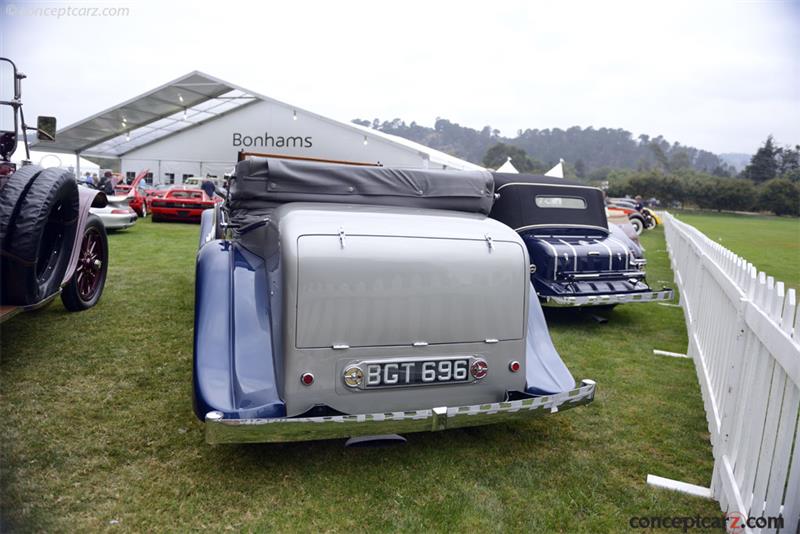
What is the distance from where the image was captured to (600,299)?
6211 mm

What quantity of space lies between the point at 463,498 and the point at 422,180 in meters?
2.09

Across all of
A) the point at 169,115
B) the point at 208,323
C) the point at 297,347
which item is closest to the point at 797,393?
the point at 297,347

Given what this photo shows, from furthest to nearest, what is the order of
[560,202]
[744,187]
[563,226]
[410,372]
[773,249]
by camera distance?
[744,187]
[773,249]
[560,202]
[563,226]
[410,372]

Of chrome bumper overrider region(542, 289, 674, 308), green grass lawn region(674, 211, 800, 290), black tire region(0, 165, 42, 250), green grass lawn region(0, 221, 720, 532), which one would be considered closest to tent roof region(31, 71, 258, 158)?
green grass lawn region(674, 211, 800, 290)

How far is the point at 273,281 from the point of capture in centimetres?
318

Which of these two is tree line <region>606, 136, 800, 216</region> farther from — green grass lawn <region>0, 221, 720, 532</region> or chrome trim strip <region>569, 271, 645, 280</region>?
green grass lawn <region>0, 221, 720, 532</region>

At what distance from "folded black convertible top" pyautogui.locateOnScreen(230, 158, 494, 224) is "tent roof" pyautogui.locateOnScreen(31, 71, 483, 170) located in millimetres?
21600

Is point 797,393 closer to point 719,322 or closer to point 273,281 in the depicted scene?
point 719,322

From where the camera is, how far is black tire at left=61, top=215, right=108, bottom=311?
5.64 meters

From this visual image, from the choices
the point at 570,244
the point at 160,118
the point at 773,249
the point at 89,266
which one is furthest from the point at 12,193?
the point at 160,118

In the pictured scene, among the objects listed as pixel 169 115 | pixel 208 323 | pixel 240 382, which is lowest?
pixel 240 382

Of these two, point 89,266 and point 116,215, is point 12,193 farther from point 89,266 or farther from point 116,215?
point 116,215

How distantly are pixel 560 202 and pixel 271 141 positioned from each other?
22731 millimetres

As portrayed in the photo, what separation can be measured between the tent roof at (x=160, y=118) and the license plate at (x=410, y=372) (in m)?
22.7
